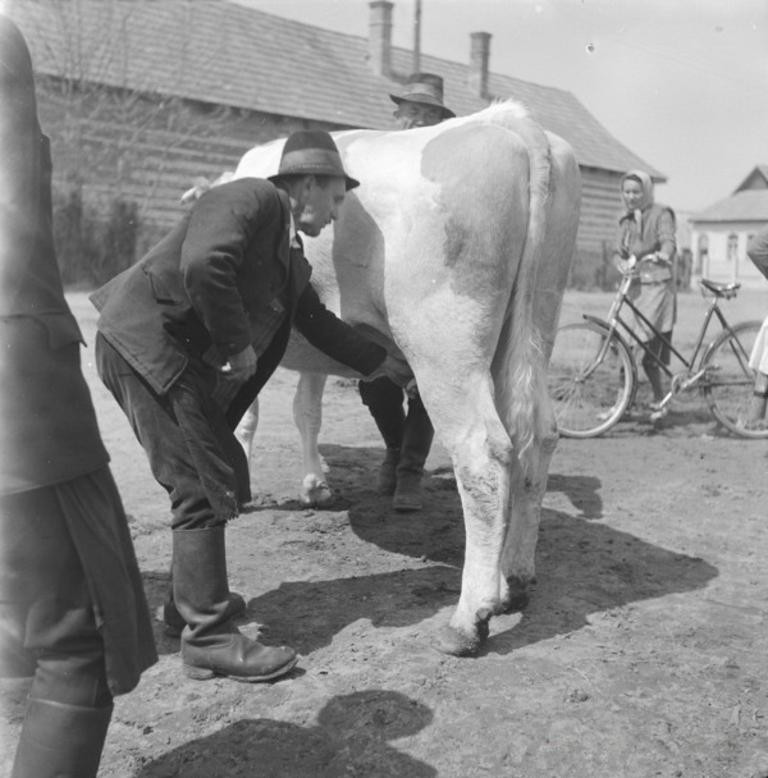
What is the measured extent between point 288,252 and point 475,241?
75cm

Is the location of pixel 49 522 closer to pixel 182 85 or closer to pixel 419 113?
pixel 419 113

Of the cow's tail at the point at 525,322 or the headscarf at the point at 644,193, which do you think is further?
the headscarf at the point at 644,193

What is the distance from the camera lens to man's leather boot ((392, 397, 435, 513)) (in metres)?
5.49

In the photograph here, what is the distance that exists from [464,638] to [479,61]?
3408cm

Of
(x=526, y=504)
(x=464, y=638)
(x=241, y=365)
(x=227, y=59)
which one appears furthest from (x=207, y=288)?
(x=227, y=59)

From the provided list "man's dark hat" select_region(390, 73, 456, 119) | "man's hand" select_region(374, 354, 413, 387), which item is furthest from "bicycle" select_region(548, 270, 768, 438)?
"man's hand" select_region(374, 354, 413, 387)

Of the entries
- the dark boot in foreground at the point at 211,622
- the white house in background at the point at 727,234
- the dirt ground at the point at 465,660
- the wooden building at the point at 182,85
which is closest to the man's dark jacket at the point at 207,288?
the dark boot in foreground at the point at 211,622

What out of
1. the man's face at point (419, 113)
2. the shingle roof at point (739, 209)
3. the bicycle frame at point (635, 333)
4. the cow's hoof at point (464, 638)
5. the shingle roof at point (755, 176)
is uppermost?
the shingle roof at point (755, 176)

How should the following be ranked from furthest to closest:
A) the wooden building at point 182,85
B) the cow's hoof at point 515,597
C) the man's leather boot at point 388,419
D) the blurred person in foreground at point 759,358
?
the wooden building at point 182,85 → the blurred person in foreground at point 759,358 → the man's leather boot at point 388,419 → the cow's hoof at point 515,597

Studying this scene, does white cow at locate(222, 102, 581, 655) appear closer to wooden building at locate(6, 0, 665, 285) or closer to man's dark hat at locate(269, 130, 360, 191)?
man's dark hat at locate(269, 130, 360, 191)

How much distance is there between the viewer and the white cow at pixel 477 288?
12.3 feet

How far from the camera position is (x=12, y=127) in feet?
6.19

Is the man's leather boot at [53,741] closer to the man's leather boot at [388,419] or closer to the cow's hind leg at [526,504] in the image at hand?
the cow's hind leg at [526,504]

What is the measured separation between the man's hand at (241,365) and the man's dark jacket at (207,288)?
27mm
